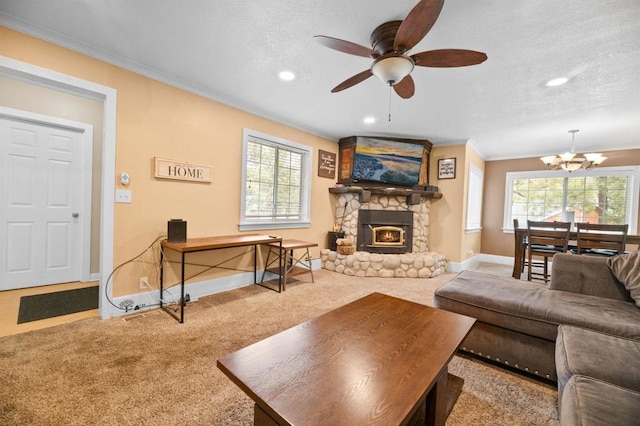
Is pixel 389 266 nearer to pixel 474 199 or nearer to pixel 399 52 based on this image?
pixel 474 199

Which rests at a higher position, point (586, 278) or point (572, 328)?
point (586, 278)

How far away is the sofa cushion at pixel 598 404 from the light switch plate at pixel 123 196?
339 centimetres

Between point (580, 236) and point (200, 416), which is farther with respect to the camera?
point (580, 236)

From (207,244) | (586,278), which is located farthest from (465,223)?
(207,244)

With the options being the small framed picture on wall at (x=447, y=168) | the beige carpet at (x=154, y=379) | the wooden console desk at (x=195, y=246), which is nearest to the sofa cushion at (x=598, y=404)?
the beige carpet at (x=154, y=379)

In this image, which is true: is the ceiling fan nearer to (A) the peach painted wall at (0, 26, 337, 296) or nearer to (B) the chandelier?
(A) the peach painted wall at (0, 26, 337, 296)

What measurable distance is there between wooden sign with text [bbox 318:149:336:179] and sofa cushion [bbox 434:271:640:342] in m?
3.13

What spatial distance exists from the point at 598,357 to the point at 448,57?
6.26 ft

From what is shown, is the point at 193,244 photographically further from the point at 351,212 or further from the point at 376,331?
the point at 351,212

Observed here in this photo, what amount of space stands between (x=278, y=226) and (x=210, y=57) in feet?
7.93

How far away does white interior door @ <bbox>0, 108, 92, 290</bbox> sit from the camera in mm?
3143

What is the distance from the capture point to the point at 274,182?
4.16 m

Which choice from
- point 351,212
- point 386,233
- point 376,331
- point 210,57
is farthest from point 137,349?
point 386,233

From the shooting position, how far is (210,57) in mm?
2467
